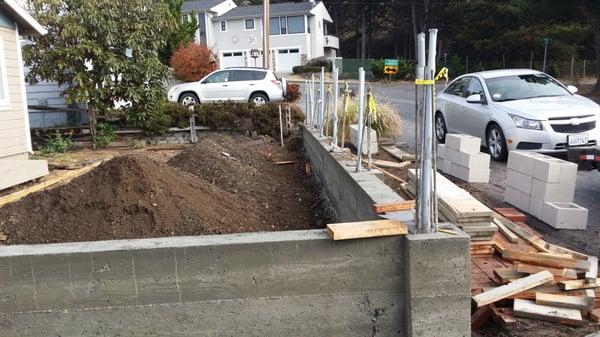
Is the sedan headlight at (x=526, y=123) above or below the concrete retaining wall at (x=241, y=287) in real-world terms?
above

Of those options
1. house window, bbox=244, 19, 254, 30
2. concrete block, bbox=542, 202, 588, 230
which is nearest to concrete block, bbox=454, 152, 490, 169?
concrete block, bbox=542, 202, 588, 230

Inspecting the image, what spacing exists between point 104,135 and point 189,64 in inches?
747

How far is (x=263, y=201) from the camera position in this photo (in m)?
7.11

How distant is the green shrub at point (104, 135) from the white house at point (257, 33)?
33.4m

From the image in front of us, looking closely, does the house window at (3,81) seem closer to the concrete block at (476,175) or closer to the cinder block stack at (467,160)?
the cinder block stack at (467,160)

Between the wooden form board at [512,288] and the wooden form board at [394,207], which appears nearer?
the wooden form board at [512,288]

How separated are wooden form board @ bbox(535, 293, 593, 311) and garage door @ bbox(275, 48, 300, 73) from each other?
45.2m

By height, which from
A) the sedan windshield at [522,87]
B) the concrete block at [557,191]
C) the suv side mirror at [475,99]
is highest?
the sedan windshield at [522,87]

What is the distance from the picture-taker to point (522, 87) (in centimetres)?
966

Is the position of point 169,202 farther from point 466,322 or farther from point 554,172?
point 554,172

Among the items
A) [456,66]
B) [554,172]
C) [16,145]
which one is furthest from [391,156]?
[456,66]

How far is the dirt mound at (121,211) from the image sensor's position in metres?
5.02

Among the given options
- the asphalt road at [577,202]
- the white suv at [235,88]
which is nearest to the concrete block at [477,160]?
the asphalt road at [577,202]

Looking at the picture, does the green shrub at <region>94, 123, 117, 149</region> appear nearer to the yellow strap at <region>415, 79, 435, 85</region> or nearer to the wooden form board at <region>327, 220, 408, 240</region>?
the wooden form board at <region>327, 220, 408, 240</region>
